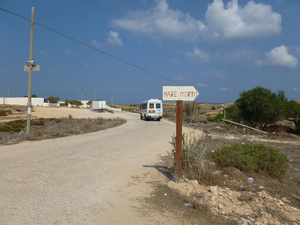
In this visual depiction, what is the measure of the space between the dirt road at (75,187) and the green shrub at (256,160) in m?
2.03

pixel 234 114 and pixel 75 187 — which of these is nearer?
pixel 75 187

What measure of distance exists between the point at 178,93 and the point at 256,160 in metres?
3.28

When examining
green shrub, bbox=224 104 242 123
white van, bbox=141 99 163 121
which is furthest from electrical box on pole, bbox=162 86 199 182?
white van, bbox=141 99 163 121

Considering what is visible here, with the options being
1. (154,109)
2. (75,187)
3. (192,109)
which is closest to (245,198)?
(75,187)

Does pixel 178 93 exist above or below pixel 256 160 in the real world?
above

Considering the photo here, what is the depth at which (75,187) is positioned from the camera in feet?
17.0

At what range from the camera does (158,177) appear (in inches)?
243

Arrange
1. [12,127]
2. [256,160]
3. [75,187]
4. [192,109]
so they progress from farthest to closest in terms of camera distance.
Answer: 1. [192,109]
2. [12,127]
3. [256,160]
4. [75,187]

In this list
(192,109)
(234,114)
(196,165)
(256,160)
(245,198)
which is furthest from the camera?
(192,109)

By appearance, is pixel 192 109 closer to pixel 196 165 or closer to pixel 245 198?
pixel 196 165

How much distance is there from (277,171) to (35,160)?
7.09m

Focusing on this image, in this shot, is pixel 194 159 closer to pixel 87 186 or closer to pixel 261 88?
pixel 87 186

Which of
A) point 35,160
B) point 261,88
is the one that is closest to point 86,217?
point 35,160

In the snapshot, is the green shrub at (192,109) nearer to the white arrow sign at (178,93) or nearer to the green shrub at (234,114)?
the green shrub at (234,114)
